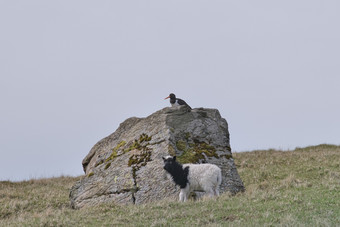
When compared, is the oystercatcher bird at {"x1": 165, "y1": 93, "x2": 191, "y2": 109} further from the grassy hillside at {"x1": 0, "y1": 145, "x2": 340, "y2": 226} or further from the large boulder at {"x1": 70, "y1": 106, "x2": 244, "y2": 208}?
the grassy hillside at {"x1": 0, "y1": 145, "x2": 340, "y2": 226}

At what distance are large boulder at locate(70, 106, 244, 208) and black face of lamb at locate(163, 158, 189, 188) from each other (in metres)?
1.05

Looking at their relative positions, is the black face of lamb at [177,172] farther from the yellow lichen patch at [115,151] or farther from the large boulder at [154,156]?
the yellow lichen patch at [115,151]

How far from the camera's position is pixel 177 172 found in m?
15.5

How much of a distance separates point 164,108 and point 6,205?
29.1ft

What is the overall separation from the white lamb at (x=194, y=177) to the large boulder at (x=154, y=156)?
102 centimetres

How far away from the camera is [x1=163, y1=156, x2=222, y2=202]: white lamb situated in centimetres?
1516

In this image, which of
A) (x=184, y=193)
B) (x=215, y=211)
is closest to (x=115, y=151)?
(x=184, y=193)

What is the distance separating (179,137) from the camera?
18609 mm

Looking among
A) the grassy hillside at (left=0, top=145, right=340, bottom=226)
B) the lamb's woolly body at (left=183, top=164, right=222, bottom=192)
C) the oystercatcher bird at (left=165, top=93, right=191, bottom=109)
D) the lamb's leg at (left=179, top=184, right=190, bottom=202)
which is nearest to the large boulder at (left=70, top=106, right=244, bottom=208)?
the lamb's leg at (left=179, top=184, right=190, bottom=202)

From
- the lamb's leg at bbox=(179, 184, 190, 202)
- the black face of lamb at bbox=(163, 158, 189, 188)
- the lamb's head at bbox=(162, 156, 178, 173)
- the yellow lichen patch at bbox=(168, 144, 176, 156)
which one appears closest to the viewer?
the lamb's leg at bbox=(179, 184, 190, 202)

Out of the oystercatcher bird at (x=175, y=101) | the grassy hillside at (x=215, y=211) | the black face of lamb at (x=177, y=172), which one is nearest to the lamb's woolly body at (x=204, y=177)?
the black face of lamb at (x=177, y=172)

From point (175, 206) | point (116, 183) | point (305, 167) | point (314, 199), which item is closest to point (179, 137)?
point (116, 183)

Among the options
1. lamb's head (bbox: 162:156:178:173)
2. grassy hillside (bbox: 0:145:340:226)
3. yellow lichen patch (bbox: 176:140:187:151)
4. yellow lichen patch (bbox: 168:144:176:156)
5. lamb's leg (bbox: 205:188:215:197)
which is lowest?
grassy hillside (bbox: 0:145:340:226)

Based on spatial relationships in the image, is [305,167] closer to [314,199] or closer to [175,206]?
[314,199]
